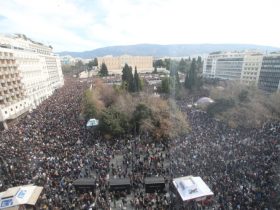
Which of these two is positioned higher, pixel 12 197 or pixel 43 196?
pixel 12 197

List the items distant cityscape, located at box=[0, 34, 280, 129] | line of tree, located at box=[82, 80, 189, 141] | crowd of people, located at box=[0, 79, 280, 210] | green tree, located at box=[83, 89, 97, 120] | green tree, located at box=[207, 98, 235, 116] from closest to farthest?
crowd of people, located at box=[0, 79, 280, 210], line of tree, located at box=[82, 80, 189, 141], green tree, located at box=[207, 98, 235, 116], green tree, located at box=[83, 89, 97, 120], distant cityscape, located at box=[0, 34, 280, 129]

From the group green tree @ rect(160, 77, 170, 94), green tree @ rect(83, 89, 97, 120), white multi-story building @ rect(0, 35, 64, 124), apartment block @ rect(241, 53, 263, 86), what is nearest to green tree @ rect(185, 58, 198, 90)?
green tree @ rect(160, 77, 170, 94)

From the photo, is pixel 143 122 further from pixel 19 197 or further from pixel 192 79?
pixel 192 79

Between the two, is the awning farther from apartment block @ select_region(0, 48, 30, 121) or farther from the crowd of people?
apartment block @ select_region(0, 48, 30, 121)

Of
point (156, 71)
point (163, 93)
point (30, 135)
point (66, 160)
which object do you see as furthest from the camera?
point (156, 71)

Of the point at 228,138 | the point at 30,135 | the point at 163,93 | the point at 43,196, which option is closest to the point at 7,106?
the point at 30,135

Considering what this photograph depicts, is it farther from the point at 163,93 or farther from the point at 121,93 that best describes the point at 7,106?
the point at 163,93
